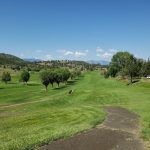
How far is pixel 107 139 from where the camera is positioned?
74.2 ft

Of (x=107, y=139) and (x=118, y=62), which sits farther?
(x=118, y=62)

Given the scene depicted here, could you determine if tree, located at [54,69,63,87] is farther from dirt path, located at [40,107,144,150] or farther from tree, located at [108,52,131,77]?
dirt path, located at [40,107,144,150]

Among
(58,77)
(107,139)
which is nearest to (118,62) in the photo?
(58,77)

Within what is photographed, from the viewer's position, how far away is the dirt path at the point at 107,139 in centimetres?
2055

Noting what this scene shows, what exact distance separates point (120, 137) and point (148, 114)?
39.8 ft

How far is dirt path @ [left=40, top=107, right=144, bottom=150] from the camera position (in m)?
20.5

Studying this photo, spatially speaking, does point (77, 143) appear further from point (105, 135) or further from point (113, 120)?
point (113, 120)

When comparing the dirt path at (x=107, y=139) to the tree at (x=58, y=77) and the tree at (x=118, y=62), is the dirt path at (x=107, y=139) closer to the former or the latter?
the tree at (x=58, y=77)

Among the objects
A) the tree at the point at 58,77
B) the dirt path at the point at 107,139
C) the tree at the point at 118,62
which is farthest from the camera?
the tree at the point at 118,62

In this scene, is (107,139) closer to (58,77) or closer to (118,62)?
(58,77)

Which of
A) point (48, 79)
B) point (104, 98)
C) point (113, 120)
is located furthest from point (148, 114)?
point (48, 79)

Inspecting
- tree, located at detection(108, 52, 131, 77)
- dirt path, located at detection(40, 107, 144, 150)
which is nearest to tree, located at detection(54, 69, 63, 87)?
tree, located at detection(108, 52, 131, 77)

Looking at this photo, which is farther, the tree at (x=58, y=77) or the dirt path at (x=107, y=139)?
the tree at (x=58, y=77)

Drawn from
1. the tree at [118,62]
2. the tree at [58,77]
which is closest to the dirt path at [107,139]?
the tree at [58,77]
